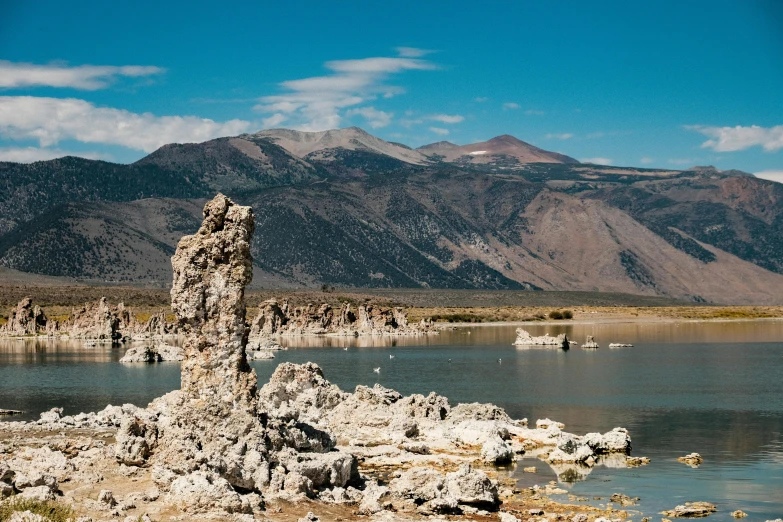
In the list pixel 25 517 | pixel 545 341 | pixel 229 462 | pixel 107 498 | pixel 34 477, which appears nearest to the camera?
pixel 25 517

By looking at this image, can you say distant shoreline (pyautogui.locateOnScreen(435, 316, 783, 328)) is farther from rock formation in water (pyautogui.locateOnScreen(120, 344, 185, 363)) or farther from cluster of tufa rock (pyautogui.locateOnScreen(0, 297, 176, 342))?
rock formation in water (pyautogui.locateOnScreen(120, 344, 185, 363))

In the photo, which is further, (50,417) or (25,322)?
(25,322)

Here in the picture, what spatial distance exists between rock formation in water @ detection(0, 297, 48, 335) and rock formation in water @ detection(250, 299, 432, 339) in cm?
2048

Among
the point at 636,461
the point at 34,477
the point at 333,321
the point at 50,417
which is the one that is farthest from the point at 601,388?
the point at 333,321

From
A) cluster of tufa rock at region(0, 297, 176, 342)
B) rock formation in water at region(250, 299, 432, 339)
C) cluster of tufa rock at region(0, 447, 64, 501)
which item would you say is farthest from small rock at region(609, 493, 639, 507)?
rock formation in water at region(250, 299, 432, 339)

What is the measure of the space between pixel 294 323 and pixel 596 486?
8506 centimetres

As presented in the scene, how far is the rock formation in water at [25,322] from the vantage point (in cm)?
9588

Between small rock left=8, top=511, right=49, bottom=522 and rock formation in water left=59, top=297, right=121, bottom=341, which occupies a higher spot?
rock formation in water left=59, top=297, right=121, bottom=341

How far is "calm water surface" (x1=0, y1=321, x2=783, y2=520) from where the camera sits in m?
24.6

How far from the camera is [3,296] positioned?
140250mm

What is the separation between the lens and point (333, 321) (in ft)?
362

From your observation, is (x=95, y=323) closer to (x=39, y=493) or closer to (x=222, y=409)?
(x=222, y=409)

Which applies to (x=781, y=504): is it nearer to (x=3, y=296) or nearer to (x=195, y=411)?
(x=195, y=411)

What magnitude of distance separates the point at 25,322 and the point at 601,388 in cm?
6448
